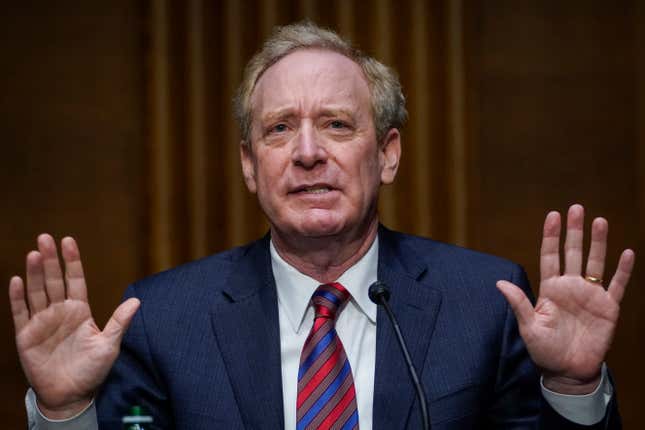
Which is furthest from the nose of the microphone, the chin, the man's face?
the microphone

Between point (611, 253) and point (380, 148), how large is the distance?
122cm

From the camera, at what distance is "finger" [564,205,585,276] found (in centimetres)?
184

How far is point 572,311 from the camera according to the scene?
1.85 m

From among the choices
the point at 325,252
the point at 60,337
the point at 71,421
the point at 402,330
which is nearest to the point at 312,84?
the point at 325,252

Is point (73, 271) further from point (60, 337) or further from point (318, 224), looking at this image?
point (318, 224)

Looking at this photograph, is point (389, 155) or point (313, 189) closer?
point (313, 189)

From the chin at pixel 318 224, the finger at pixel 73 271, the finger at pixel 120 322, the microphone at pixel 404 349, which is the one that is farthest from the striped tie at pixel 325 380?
the finger at pixel 73 271

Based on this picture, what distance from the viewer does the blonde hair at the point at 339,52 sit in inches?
91.4

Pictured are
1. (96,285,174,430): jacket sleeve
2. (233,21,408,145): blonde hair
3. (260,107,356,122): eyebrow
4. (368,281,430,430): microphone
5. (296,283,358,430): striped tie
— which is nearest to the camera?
(368,281,430,430): microphone

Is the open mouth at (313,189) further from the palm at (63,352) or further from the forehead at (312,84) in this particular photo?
the palm at (63,352)

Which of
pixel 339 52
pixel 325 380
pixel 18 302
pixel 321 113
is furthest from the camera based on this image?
pixel 339 52

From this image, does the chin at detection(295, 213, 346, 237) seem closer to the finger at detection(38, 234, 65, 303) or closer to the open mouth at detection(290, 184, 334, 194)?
the open mouth at detection(290, 184, 334, 194)

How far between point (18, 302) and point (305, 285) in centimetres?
68

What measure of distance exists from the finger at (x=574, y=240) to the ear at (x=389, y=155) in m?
0.60
